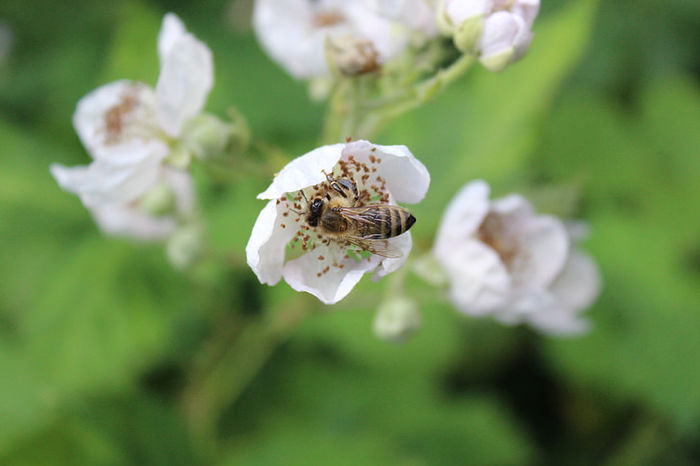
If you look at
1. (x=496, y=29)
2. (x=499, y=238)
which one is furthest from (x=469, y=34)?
(x=499, y=238)

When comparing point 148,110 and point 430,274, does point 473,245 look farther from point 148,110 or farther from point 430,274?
point 148,110

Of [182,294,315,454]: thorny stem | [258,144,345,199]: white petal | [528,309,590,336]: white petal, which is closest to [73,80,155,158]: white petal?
[258,144,345,199]: white petal

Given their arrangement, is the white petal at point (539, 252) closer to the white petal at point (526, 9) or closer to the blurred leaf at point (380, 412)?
the white petal at point (526, 9)

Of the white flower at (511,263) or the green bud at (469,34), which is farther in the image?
the white flower at (511,263)

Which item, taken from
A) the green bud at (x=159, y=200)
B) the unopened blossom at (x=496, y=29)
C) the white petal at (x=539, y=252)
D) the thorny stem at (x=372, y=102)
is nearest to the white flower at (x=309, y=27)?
the thorny stem at (x=372, y=102)

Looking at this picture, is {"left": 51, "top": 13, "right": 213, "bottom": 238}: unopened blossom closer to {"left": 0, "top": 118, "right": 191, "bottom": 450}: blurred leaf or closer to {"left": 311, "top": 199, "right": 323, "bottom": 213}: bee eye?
{"left": 311, "top": 199, "right": 323, "bottom": 213}: bee eye

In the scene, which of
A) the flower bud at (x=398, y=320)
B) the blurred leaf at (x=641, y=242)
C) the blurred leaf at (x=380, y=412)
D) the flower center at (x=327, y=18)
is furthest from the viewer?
the blurred leaf at (x=380, y=412)

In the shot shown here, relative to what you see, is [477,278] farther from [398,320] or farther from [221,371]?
[221,371]
